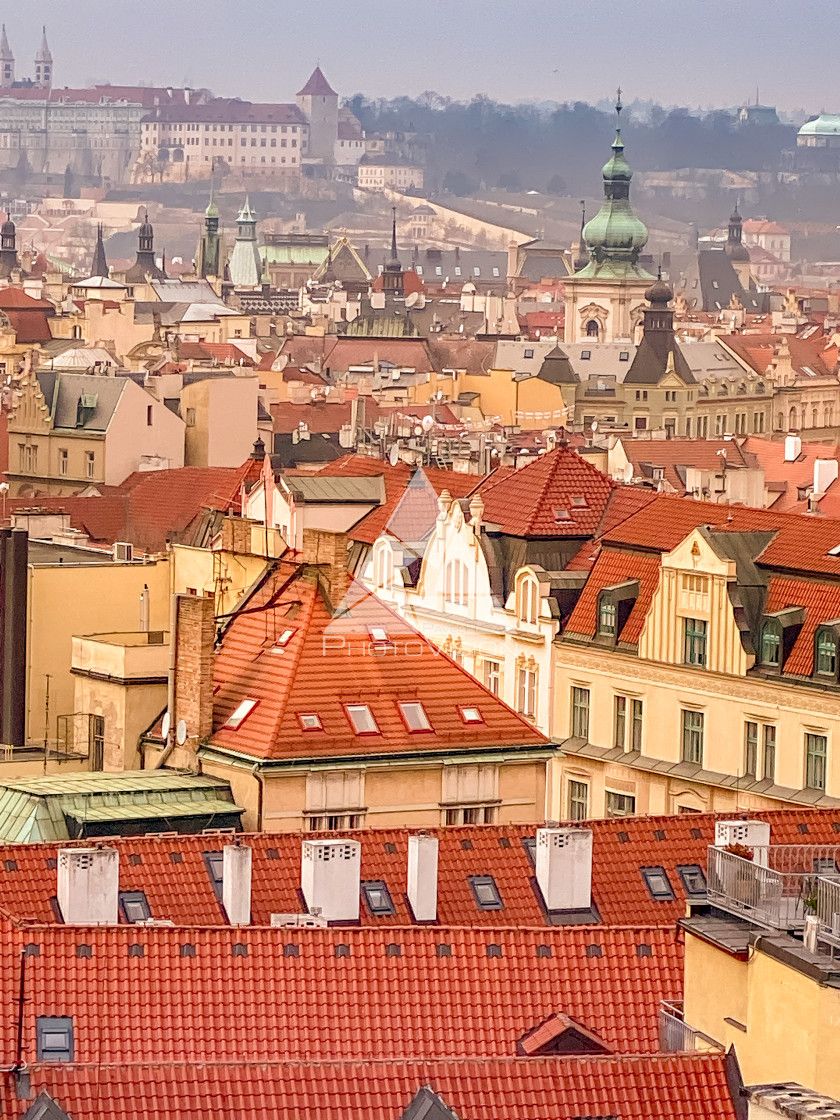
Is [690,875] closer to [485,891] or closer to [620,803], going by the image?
[485,891]

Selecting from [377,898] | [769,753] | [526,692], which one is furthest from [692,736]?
[377,898]

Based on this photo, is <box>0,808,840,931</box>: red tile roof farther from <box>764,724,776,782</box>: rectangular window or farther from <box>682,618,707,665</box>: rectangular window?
<box>682,618,707,665</box>: rectangular window

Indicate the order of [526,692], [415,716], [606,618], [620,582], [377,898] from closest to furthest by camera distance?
[377,898] < [415,716] < [606,618] < [620,582] < [526,692]

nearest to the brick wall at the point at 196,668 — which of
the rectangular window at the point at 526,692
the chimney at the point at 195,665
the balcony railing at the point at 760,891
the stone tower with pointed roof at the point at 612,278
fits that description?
the chimney at the point at 195,665

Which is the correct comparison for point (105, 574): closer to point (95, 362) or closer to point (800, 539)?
point (800, 539)

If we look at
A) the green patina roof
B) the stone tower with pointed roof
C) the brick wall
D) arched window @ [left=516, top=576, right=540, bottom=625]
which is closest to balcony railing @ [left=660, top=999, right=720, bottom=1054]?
the green patina roof
